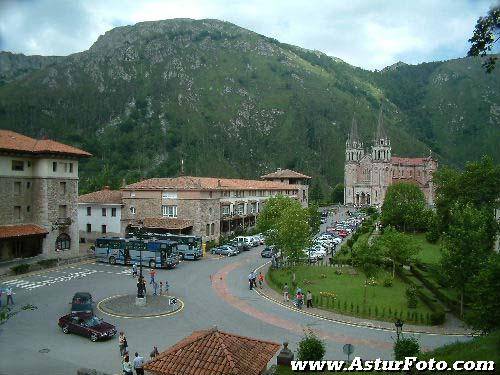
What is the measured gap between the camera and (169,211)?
57.0 meters

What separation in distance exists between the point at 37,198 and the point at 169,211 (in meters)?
16.5

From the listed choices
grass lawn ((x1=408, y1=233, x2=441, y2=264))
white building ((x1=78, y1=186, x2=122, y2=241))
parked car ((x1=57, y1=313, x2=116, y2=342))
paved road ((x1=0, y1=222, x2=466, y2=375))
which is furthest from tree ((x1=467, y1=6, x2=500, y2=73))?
white building ((x1=78, y1=186, x2=122, y2=241))

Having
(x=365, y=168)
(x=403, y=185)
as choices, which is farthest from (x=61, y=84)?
(x=403, y=185)

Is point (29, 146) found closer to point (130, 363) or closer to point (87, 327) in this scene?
point (87, 327)

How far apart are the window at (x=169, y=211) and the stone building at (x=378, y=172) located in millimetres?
83374

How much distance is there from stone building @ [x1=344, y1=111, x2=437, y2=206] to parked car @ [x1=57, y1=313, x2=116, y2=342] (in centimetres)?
11113

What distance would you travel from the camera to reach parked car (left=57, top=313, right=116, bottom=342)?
2328 cm

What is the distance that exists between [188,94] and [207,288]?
17356 centimetres

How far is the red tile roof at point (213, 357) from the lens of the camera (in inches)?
526

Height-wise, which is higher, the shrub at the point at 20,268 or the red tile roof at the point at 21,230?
the red tile roof at the point at 21,230

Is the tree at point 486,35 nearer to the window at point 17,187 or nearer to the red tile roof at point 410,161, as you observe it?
the window at point 17,187

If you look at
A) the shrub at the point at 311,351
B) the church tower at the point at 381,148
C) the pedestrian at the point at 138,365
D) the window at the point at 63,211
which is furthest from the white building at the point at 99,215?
the church tower at the point at 381,148

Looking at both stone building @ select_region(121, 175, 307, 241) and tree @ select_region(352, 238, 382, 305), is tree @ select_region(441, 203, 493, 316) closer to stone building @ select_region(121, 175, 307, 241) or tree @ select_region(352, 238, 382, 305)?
tree @ select_region(352, 238, 382, 305)

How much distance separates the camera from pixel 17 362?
790 inches
